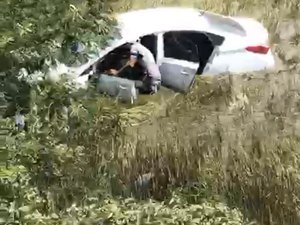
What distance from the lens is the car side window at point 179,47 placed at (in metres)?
4.11

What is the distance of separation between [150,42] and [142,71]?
0.50ft

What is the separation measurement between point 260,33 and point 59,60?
1.59 meters

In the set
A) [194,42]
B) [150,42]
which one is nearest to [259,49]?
[194,42]

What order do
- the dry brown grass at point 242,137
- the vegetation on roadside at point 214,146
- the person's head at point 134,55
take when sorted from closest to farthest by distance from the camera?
the vegetation on roadside at point 214,146, the dry brown grass at point 242,137, the person's head at point 134,55

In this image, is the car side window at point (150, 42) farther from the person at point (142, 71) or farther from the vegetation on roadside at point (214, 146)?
the vegetation on roadside at point (214, 146)

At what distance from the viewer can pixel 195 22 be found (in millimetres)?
4172

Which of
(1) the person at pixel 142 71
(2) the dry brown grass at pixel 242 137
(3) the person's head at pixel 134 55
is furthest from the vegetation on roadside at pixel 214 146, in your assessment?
(3) the person's head at pixel 134 55

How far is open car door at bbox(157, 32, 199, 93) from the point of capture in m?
4.10

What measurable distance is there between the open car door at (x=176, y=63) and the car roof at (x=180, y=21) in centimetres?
7

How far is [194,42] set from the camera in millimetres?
4148

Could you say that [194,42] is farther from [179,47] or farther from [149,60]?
[149,60]

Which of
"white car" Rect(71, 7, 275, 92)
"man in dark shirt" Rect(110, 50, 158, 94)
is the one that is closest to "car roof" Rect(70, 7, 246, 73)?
"white car" Rect(71, 7, 275, 92)

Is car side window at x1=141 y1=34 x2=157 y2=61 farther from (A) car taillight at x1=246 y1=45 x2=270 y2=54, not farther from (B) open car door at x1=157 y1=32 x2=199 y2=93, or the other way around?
(A) car taillight at x1=246 y1=45 x2=270 y2=54

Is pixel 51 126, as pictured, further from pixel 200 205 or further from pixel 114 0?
pixel 114 0
